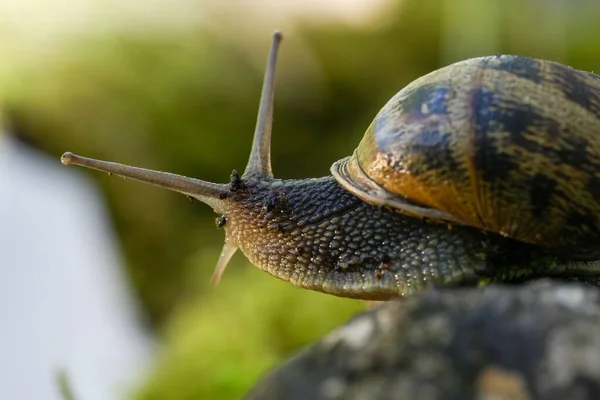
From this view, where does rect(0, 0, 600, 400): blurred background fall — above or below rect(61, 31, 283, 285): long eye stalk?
below

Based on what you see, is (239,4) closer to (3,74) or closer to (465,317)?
(3,74)

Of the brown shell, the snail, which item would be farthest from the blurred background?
the brown shell

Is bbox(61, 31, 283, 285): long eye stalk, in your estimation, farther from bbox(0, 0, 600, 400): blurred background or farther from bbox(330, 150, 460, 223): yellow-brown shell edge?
bbox(0, 0, 600, 400): blurred background

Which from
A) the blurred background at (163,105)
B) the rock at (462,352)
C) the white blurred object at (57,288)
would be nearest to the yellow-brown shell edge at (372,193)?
the rock at (462,352)

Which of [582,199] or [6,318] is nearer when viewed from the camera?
[582,199]

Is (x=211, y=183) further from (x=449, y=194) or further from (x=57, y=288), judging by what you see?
(x=57, y=288)

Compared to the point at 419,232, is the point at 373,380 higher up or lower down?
higher up

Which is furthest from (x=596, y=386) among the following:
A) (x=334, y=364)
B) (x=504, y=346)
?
(x=334, y=364)
